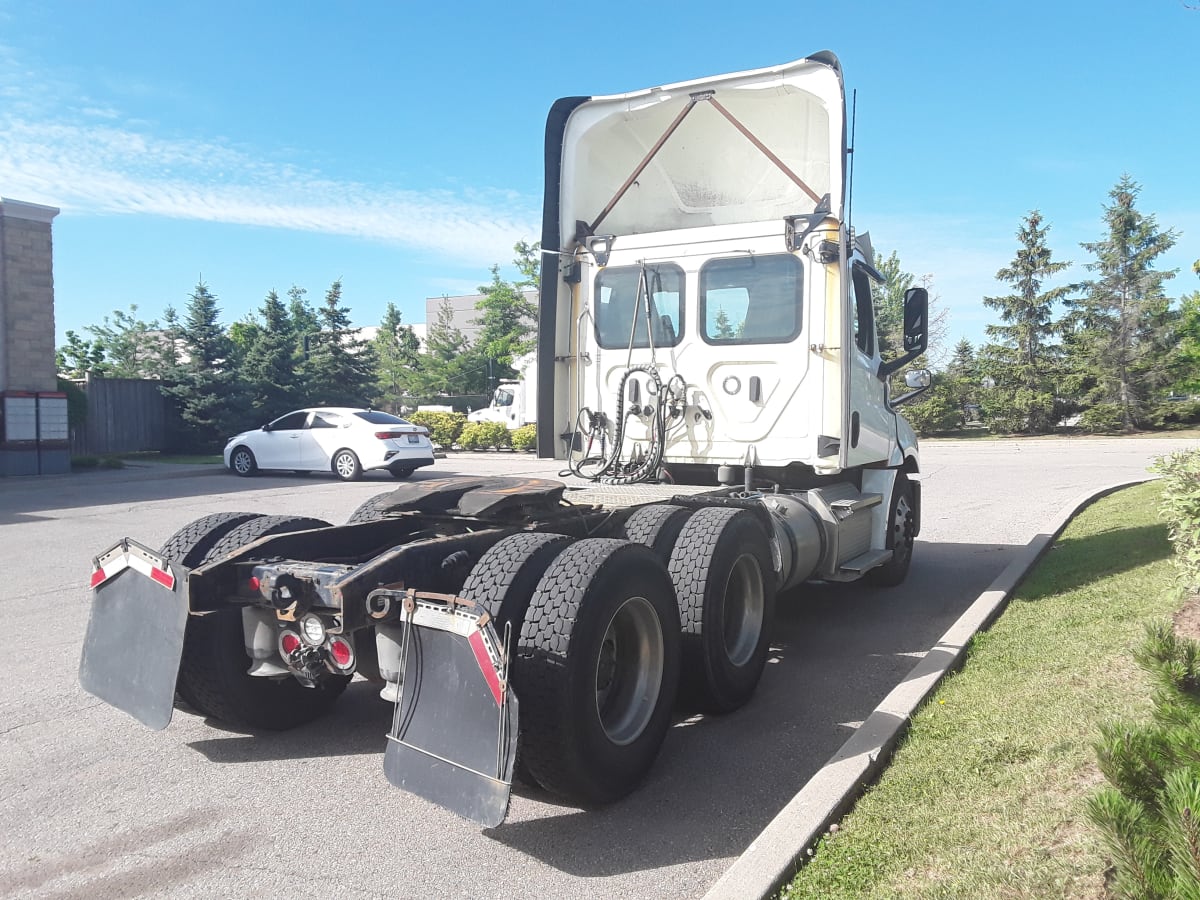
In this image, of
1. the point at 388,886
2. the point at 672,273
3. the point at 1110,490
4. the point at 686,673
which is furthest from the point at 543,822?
the point at 1110,490

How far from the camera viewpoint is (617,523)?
16.9 ft

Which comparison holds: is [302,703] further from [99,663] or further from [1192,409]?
[1192,409]

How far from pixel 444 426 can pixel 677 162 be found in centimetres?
2397

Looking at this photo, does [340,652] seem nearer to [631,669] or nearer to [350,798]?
[350,798]

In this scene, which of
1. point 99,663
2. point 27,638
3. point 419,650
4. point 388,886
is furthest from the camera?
point 27,638

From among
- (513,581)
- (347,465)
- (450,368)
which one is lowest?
(347,465)

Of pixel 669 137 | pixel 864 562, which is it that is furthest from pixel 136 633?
pixel 669 137

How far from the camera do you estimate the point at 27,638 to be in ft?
20.6

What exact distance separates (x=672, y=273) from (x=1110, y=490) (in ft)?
34.7

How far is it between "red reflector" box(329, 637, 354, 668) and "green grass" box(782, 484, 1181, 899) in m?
1.95

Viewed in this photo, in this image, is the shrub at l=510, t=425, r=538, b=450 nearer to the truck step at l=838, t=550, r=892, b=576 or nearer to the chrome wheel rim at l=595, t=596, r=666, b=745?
the truck step at l=838, t=550, r=892, b=576

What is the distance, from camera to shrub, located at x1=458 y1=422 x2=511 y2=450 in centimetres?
2943

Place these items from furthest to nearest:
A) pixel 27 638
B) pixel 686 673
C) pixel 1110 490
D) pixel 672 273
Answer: pixel 1110 490 → pixel 672 273 → pixel 27 638 → pixel 686 673

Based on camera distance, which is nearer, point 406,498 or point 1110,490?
point 406,498
